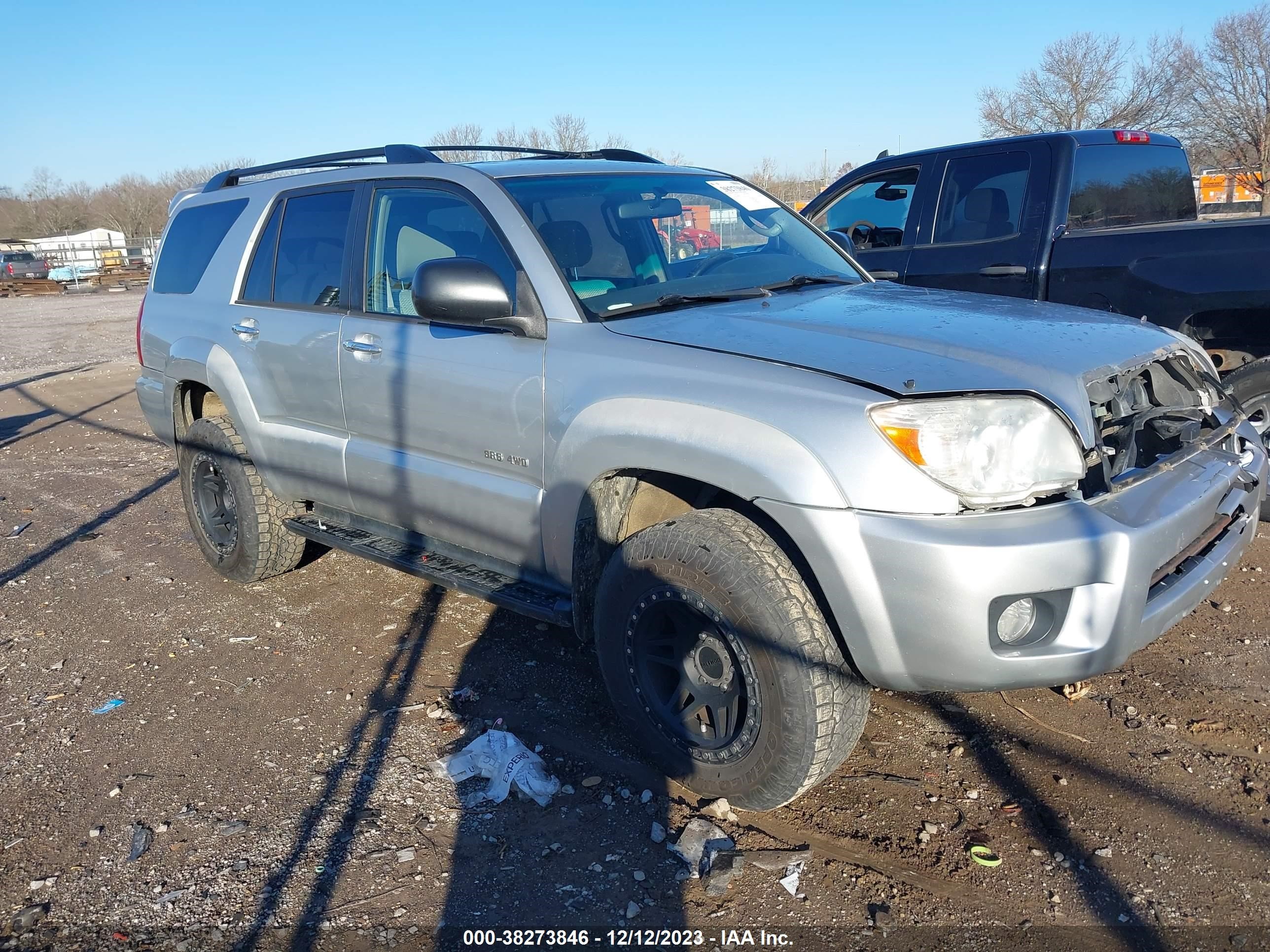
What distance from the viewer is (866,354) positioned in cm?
278

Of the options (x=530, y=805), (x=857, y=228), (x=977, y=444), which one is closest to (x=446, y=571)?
(x=530, y=805)

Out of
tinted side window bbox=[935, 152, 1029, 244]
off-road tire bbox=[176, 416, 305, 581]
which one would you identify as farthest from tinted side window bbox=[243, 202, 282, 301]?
tinted side window bbox=[935, 152, 1029, 244]

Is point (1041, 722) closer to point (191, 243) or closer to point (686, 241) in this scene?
point (686, 241)

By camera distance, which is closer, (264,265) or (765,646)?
(765,646)

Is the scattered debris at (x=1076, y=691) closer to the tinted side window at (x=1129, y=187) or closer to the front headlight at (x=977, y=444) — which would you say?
the front headlight at (x=977, y=444)

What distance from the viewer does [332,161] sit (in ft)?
15.7

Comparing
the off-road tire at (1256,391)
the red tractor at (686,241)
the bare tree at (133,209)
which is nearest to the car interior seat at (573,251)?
the red tractor at (686,241)

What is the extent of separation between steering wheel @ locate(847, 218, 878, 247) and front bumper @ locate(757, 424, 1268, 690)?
13.6 ft

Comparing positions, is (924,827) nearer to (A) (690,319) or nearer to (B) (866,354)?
(B) (866,354)

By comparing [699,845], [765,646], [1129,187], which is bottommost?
[699,845]

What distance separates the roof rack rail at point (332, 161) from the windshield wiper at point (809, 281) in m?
1.45

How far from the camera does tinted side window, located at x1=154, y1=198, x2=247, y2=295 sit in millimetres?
5066

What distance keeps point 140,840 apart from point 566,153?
3.35m

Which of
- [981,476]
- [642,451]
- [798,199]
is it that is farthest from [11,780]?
[798,199]
